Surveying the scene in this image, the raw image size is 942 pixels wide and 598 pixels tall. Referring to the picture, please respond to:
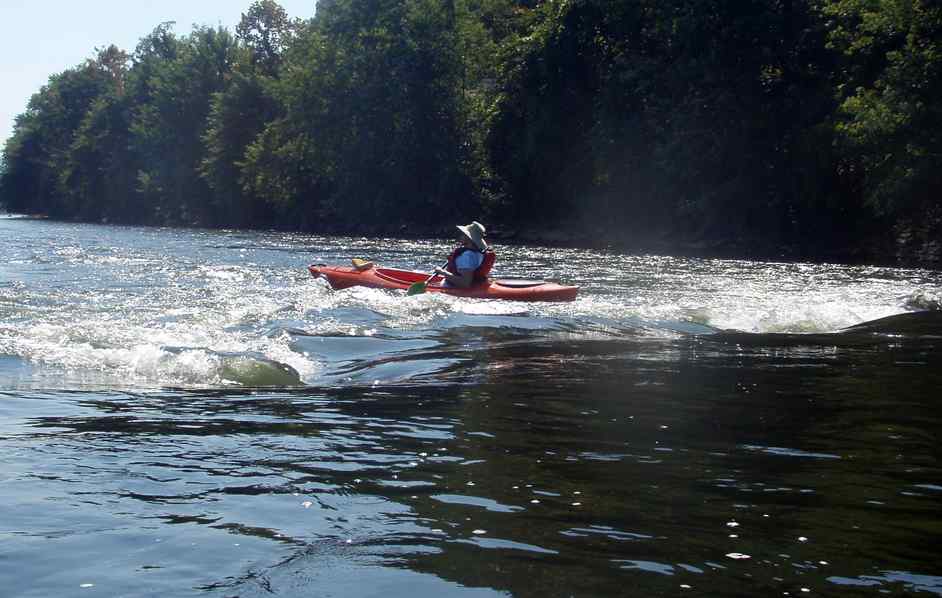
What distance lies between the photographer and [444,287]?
14.2 metres

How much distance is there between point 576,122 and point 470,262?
23977mm

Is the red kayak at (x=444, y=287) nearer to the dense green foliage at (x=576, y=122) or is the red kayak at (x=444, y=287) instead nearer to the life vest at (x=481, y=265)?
the life vest at (x=481, y=265)

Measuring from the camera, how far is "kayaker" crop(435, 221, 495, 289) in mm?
14133

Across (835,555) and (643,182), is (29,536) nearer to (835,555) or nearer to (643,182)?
(835,555)

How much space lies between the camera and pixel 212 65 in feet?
203

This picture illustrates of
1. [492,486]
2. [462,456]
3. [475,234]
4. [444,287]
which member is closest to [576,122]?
[475,234]

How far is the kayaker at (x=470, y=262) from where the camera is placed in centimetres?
1413

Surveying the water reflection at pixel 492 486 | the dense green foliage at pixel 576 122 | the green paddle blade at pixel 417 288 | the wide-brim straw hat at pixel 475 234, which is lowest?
the water reflection at pixel 492 486

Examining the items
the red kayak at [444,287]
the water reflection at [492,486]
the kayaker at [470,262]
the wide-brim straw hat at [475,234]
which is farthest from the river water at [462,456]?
the wide-brim straw hat at [475,234]

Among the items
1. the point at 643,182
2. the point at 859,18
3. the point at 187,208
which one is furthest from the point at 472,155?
the point at 187,208

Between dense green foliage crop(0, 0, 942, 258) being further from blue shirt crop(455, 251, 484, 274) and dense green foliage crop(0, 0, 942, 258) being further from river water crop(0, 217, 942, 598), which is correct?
river water crop(0, 217, 942, 598)

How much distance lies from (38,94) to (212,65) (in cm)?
2976

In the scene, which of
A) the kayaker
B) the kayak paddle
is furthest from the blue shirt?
the kayak paddle

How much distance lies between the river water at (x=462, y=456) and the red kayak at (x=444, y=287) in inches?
63.1
